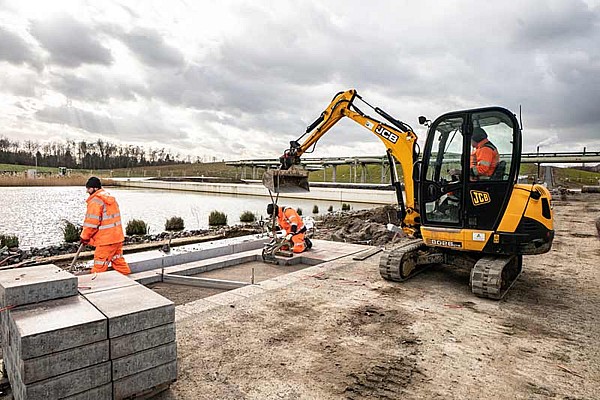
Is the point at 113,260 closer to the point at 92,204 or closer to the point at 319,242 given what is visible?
the point at 92,204

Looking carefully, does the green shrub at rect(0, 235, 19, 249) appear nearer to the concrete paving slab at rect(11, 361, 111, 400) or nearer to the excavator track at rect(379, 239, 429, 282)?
the concrete paving slab at rect(11, 361, 111, 400)

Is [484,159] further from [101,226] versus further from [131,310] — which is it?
[101,226]

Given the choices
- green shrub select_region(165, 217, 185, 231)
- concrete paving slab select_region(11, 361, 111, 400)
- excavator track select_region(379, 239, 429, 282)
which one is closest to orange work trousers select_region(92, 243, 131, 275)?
concrete paving slab select_region(11, 361, 111, 400)

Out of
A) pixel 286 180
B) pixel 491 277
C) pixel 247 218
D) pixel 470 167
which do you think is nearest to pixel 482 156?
pixel 470 167

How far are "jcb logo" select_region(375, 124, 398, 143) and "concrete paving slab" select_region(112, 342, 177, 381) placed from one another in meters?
5.49

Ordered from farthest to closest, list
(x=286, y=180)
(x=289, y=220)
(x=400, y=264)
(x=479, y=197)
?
1. (x=289, y=220)
2. (x=286, y=180)
3. (x=400, y=264)
4. (x=479, y=197)

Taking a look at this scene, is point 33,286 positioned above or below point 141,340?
above

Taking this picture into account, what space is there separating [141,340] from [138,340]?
0.02 m

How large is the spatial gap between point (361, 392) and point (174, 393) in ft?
4.78

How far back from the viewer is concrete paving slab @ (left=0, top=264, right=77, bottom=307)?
2.62m

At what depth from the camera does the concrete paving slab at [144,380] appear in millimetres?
2633

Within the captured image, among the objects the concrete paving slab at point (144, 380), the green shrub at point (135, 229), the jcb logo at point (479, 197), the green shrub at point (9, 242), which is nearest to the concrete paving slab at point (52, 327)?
the concrete paving slab at point (144, 380)

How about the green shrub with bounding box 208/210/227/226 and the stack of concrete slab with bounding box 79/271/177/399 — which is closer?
the stack of concrete slab with bounding box 79/271/177/399

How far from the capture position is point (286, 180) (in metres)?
8.38
